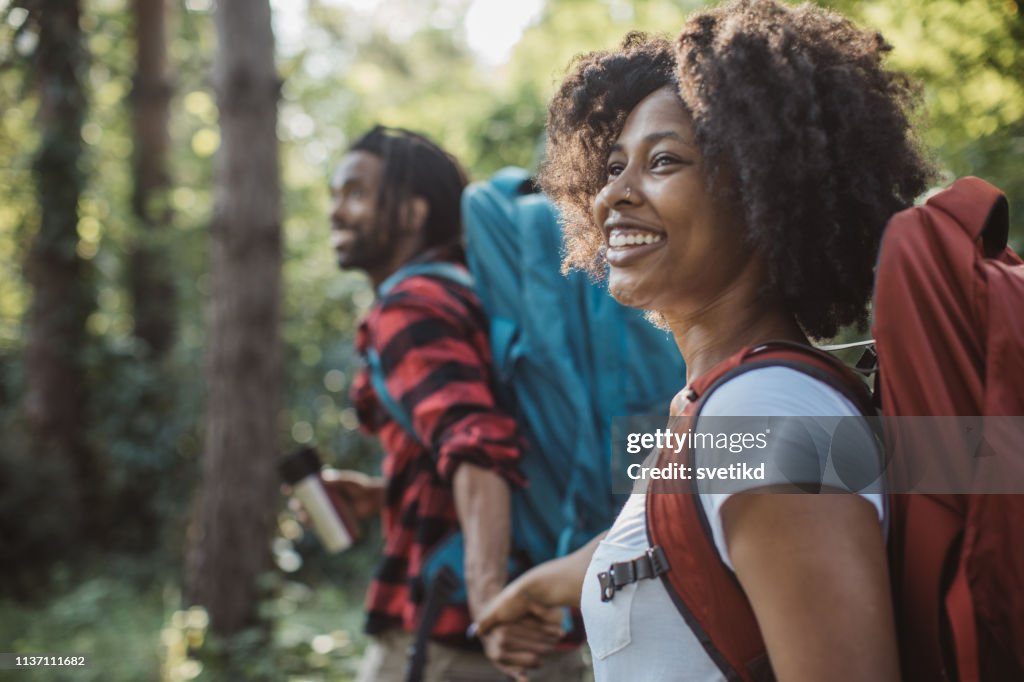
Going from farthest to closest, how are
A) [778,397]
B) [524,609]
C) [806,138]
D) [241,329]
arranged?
[241,329] < [524,609] < [806,138] < [778,397]

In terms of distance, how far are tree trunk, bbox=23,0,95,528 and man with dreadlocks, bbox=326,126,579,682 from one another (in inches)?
334

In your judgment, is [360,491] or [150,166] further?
A: [150,166]

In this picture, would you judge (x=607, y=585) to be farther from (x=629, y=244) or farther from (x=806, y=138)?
(x=806, y=138)

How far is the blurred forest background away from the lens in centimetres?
545

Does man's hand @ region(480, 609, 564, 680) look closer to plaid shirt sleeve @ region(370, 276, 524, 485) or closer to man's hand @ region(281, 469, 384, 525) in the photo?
plaid shirt sleeve @ region(370, 276, 524, 485)

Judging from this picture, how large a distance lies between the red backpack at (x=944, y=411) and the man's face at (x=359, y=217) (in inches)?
78.5

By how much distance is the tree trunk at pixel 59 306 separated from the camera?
10398 millimetres

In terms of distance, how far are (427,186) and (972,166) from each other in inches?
64.5

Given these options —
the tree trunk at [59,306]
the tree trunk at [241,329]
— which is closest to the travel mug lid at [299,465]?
the tree trunk at [241,329]

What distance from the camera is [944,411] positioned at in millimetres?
1026

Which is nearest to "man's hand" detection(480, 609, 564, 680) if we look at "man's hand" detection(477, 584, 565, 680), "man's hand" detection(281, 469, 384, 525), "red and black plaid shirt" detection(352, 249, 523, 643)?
"man's hand" detection(477, 584, 565, 680)

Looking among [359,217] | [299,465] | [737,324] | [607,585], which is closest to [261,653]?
[299,465]

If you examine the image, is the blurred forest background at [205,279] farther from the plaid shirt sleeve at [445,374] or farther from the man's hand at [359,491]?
the man's hand at [359,491]
